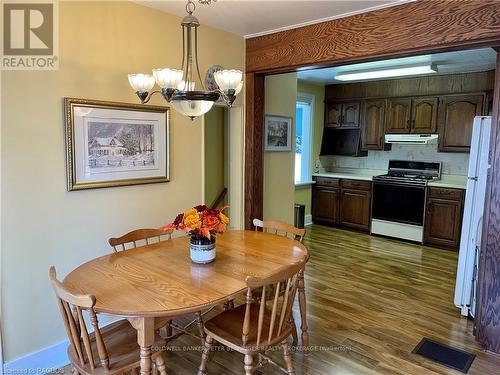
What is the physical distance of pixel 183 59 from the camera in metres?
3.12

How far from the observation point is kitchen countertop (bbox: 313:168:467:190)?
201 inches

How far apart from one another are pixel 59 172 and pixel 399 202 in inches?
183

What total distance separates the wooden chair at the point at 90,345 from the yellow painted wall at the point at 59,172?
751mm

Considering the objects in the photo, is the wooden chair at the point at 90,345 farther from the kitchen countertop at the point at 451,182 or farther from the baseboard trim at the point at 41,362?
the kitchen countertop at the point at 451,182

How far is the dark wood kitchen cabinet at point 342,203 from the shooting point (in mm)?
5922

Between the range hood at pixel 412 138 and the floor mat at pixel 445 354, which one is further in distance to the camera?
the range hood at pixel 412 138

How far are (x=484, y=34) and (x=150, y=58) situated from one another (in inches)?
93.5

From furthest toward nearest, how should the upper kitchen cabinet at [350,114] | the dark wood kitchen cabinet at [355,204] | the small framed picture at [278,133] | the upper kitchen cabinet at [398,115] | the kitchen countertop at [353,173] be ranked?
the upper kitchen cabinet at [350,114] < the kitchen countertop at [353,173] < the dark wood kitchen cabinet at [355,204] < the upper kitchen cabinet at [398,115] < the small framed picture at [278,133]

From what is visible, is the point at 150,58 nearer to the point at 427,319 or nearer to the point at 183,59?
the point at 183,59

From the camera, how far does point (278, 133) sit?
429cm

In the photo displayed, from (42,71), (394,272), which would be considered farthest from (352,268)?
(42,71)

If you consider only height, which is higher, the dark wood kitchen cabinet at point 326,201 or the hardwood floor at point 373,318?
the dark wood kitchen cabinet at point 326,201

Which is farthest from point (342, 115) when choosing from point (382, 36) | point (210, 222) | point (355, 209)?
point (210, 222)

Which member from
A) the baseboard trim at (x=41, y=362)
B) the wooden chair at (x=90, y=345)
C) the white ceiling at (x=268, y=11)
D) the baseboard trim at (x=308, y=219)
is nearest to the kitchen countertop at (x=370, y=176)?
the baseboard trim at (x=308, y=219)
